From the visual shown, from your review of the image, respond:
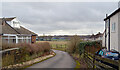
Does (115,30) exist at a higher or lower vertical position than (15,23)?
lower

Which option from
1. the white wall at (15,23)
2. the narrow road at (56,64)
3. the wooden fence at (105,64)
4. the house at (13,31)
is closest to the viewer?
the wooden fence at (105,64)

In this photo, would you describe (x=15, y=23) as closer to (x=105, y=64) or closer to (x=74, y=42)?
(x=74, y=42)

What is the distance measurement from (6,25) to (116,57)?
18.5m

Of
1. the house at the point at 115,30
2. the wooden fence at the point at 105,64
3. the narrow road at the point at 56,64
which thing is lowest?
the narrow road at the point at 56,64

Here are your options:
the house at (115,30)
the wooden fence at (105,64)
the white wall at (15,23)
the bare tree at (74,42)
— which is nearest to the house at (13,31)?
the white wall at (15,23)

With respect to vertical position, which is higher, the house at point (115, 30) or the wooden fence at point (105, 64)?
the house at point (115, 30)

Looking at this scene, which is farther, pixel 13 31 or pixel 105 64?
pixel 13 31

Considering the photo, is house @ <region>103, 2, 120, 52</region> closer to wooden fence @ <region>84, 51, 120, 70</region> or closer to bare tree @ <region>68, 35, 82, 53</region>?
bare tree @ <region>68, 35, 82, 53</region>

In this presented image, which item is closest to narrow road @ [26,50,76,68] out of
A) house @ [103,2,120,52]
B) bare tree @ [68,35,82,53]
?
house @ [103,2,120,52]

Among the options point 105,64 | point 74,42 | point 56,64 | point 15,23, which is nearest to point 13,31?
point 15,23

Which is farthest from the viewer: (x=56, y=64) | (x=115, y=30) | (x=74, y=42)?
(x=74, y=42)

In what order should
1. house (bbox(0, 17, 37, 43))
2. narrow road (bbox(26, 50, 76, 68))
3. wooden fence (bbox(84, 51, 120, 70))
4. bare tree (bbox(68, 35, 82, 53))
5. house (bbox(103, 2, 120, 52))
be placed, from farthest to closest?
bare tree (bbox(68, 35, 82, 53)) < house (bbox(0, 17, 37, 43)) < house (bbox(103, 2, 120, 52)) < narrow road (bbox(26, 50, 76, 68)) < wooden fence (bbox(84, 51, 120, 70))

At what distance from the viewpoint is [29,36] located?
23.4 m

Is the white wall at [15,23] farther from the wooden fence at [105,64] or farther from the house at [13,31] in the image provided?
the wooden fence at [105,64]
